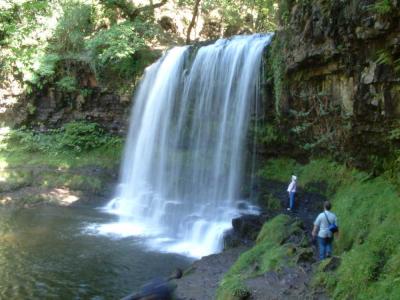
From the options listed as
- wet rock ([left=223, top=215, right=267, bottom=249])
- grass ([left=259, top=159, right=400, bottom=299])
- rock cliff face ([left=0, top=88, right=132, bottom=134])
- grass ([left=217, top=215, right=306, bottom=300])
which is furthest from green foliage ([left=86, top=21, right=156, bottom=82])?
grass ([left=217, top=215, right=306, bottom=300])

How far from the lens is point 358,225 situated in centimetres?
1113

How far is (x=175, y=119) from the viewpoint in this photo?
1980 centimetres

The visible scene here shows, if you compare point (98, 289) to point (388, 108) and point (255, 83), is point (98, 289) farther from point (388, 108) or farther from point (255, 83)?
point (255, 83)

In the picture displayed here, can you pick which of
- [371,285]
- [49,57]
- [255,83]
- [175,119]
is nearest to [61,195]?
[175,119]

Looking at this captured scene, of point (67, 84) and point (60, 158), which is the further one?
point (67, 84)

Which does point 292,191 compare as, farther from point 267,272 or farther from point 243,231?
point 267,272

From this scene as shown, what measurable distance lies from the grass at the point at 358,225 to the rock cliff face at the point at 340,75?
2.55 ft

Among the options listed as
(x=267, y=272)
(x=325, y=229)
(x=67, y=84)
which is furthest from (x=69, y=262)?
(x=67, y=84)

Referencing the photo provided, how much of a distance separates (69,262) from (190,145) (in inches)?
314

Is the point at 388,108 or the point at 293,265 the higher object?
the point at 388,108

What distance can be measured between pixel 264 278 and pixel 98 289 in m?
4.06

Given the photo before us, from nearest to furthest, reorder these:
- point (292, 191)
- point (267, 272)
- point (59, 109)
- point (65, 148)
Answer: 1. point (267, 272)
2. point (292, 191)
3. point (65, 148)
4. point (59, 109)

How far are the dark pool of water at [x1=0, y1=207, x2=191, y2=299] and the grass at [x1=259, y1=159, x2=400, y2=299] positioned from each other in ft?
12.3

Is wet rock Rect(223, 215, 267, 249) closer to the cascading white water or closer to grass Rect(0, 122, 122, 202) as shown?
the cascading white water
